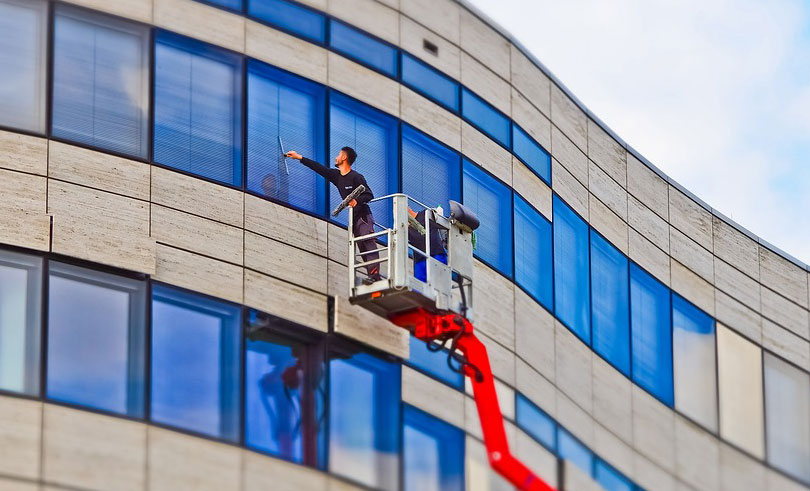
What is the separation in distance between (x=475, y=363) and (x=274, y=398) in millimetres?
3125

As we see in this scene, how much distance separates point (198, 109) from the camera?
2700cm

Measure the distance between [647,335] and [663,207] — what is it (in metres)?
2.89

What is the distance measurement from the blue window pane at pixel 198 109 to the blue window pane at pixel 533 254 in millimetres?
6491

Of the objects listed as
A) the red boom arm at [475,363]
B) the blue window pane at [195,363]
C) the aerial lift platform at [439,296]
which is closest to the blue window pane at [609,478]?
the red boom arm at [475,363]

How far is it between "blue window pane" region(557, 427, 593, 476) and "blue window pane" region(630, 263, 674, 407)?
2.83 meters

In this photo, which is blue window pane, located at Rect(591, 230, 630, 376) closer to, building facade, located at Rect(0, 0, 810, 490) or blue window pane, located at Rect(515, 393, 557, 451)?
building facade, located at Rect(0, 0, 810, 490)

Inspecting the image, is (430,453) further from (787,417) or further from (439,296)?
(787,417)

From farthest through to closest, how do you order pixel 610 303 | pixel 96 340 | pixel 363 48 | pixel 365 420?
pixel 610 303, pixel 363 48, pixel 365 420, pixel 96 340

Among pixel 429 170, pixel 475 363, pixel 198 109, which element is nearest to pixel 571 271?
pixel 429 170

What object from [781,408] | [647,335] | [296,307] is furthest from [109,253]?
[781,408]

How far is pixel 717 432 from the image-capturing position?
3584 centimetres

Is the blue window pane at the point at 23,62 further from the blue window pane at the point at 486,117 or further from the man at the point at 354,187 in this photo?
the blue window pane at the point at 486,117

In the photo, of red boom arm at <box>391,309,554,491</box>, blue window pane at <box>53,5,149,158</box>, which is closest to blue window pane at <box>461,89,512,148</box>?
red boom arm at <box>391,309,554,491</box>

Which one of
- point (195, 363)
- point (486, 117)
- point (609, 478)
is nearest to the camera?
point (195, 363)
